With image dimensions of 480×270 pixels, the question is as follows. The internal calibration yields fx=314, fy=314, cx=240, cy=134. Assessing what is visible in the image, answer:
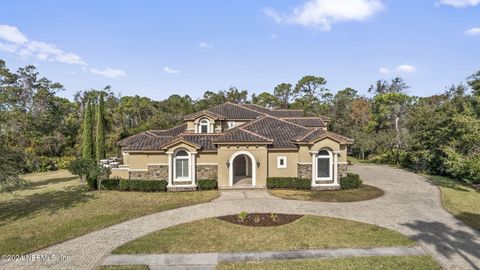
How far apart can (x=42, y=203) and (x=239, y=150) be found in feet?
46.5

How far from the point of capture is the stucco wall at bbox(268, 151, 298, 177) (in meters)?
26.0

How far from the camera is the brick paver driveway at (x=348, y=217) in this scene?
39.1 feet

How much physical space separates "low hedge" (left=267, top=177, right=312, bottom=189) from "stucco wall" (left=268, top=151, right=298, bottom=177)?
1.04 m

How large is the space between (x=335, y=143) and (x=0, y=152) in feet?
72.8

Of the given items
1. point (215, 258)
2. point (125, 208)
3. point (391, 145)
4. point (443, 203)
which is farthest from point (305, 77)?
point (215, 258)

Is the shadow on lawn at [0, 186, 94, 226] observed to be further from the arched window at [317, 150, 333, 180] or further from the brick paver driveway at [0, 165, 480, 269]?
the arched window at [317, 150, 333, 180]

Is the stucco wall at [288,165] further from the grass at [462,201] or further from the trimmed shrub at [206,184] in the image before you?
the grass at [462,201]

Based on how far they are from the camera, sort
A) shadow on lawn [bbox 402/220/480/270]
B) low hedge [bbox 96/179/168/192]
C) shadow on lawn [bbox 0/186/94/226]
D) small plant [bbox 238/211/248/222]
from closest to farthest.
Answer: shadow on lawn [bbox 402/220/480/270], small plant [bbox 238/211/248/222], shadow on lawn [bbox 0/186/94/226], low hedge [bbox 96/179/168/192]

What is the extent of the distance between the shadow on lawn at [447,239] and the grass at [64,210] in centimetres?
1269

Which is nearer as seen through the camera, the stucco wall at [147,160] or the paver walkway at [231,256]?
the paver walkway at [231,256]

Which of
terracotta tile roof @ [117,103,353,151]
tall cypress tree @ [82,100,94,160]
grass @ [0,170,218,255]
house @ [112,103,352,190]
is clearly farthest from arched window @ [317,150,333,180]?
tall cypress tree @ [82,100,94,160]

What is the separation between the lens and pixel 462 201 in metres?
21.6

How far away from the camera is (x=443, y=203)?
2089 cm

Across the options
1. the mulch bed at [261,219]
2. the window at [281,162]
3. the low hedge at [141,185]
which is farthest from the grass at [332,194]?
the low hedge at [141,185]
